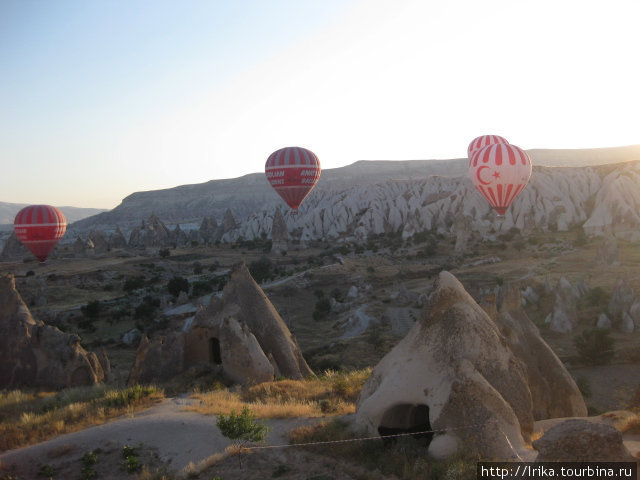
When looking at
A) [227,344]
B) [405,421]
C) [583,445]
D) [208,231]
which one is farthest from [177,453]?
[208,231]

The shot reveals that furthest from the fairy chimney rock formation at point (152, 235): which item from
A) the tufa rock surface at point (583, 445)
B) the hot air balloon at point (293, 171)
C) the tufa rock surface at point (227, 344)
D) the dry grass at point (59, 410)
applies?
the tufa rock surface at point (583, 445)

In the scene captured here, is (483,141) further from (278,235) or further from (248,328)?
(278,235)

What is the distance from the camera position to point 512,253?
41250 mm

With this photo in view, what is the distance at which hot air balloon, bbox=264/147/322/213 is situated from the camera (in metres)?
31.8

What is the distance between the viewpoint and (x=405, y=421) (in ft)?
24.8

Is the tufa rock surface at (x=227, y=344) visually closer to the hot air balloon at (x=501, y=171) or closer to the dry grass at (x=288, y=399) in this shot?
the dry grass at (x=288, y=399)

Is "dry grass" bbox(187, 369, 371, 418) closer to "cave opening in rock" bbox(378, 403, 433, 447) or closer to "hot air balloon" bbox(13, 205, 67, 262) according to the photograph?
"cave opening in rock" bbox(378, 403, 433, 447)

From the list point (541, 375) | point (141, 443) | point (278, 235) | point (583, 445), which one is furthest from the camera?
point (278, 235)

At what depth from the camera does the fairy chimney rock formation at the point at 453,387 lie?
6.20 metres

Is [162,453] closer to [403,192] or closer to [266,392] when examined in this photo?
[266,392]

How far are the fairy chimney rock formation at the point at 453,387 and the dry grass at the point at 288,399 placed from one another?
4.63ft

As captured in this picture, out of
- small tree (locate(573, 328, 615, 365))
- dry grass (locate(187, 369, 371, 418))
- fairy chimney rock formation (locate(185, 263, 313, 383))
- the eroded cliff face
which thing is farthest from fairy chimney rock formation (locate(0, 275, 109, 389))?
the eroded cliff face

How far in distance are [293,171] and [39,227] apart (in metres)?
15.6

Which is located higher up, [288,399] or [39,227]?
[39,227]
